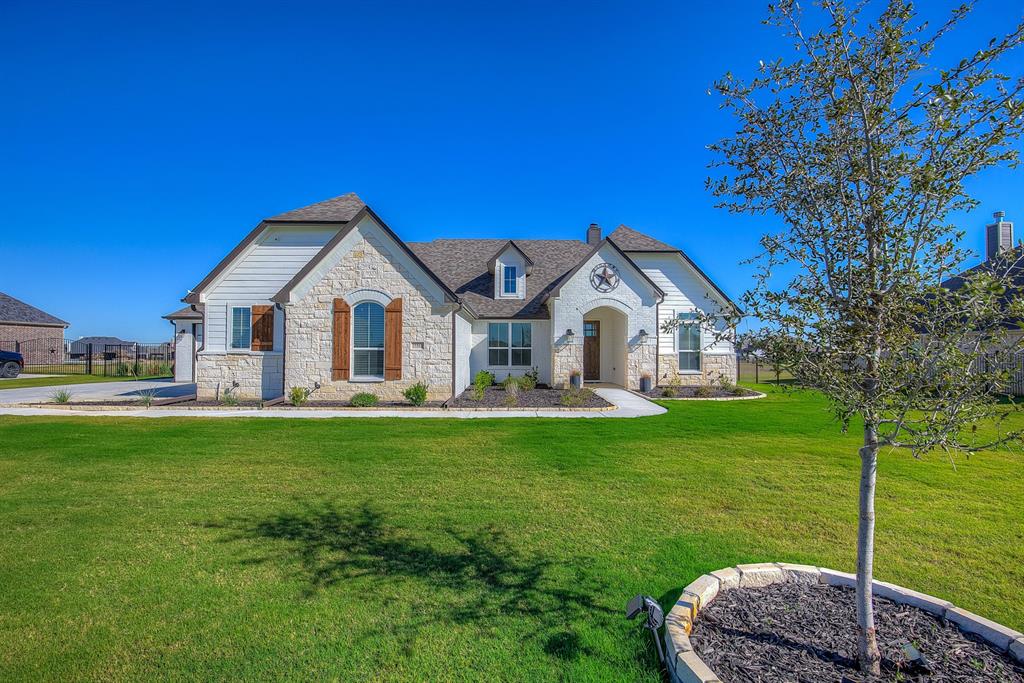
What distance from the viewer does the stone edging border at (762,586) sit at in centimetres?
268

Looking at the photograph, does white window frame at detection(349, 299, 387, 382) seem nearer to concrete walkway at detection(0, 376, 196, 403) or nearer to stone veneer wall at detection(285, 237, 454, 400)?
stone veneer wall at detection(285, 237, 454, 400)

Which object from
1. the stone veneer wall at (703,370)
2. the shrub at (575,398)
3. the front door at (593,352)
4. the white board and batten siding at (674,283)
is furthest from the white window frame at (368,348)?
the white board and batten siding at (674,283)

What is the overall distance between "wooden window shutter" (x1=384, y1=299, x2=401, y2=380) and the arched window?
19 centimetres

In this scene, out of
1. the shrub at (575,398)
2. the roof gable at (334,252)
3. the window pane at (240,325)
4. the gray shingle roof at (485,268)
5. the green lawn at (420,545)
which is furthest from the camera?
the gray shingle roof at (485,268)

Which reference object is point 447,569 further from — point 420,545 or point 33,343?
point 33,343

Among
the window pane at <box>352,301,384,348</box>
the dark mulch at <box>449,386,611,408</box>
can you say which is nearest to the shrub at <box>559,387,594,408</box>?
the dark mulch at <box>449,386,611,408</box>

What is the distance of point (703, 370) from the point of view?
792 inches

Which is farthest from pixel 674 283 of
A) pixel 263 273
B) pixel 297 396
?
pixel 263 273

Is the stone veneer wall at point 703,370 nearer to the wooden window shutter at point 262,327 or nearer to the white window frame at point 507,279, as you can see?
the white window frame at point 507,279

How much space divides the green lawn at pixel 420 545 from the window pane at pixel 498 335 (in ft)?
37.6

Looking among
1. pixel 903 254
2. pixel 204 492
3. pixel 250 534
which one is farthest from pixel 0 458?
→ pixel 903 254

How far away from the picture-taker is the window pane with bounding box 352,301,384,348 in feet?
48.0

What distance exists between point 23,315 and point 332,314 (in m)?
35.3

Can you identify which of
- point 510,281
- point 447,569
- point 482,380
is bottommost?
point 447,569
